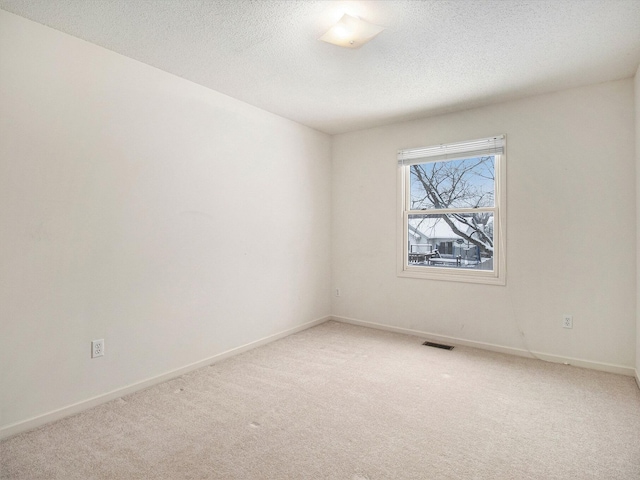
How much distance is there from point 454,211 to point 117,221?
3.17 meters

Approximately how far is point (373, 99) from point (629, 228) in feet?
7.93

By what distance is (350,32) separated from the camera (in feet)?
7.20

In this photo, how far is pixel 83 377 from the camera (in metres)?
2.38

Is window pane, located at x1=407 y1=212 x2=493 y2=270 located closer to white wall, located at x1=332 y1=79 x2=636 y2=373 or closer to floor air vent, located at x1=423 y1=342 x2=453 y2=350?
white wall, located at x1=332 y1=79 x2=636 y2=373

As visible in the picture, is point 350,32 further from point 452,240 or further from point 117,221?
point 452,240

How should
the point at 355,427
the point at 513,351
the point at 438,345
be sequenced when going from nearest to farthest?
the point at 355,427 < the point at 513,351 < the point at 438,345

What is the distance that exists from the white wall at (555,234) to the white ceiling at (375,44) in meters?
0.28

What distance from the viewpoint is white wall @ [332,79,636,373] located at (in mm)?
2953

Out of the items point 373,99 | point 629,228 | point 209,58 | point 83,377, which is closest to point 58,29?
point 209,58

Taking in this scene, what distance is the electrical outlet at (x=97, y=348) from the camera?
95.4 inches

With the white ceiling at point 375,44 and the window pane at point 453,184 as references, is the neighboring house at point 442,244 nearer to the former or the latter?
the window pane at point 453,184

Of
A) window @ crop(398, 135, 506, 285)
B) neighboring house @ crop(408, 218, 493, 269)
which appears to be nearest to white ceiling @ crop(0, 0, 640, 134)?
window @ crop(398, 135, 506, 285)

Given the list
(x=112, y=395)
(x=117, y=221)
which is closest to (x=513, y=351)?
(x=112, y=395)

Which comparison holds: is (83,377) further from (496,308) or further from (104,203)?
(496,308)
